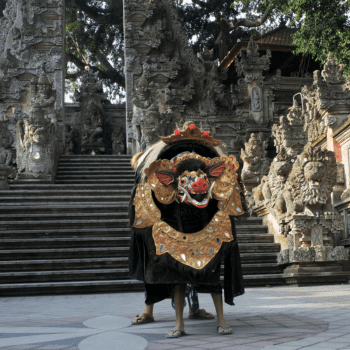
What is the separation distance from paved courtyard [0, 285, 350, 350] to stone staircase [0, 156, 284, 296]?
1.69 m

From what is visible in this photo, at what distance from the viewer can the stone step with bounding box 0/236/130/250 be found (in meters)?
8.59

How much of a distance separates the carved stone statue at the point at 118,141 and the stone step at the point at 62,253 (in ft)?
44.7

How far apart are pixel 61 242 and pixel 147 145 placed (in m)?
6.74

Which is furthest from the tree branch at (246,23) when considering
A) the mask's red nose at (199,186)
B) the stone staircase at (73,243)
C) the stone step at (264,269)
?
the mask's red nose at (199,186)

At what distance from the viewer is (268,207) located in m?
9.28

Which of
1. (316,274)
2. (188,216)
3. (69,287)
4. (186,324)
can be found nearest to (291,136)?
(316,274)

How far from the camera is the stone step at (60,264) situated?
7.89 meters

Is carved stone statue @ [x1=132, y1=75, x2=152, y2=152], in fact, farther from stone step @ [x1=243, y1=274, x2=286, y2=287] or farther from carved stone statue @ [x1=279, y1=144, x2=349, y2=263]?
stone step @ [x1=243, y1=274, x2=286, y2=287]

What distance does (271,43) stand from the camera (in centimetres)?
2186

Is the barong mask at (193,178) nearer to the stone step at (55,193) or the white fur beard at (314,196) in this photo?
the white fur beard at (314,196)

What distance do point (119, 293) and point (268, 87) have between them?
585 inches

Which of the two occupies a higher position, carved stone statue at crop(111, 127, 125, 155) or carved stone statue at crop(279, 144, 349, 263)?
carved stone statue at crop(111, 127, 125, 155)

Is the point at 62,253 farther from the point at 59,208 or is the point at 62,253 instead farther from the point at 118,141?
the point at 118,141

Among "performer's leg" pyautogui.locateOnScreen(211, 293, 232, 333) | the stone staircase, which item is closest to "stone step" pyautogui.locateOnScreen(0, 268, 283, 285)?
the stone staircase
